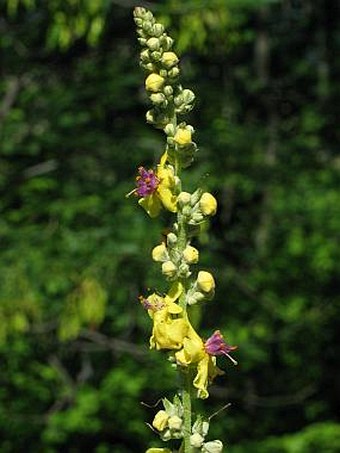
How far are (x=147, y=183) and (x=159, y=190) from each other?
0.05 metres

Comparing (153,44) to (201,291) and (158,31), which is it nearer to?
(158,31)

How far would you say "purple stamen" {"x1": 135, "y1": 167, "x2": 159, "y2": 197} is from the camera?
1.95m

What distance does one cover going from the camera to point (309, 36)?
1085 cm

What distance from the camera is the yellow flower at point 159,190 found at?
1.92m

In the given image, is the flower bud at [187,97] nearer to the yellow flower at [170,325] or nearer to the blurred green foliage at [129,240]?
the yellow flower at [170,325]

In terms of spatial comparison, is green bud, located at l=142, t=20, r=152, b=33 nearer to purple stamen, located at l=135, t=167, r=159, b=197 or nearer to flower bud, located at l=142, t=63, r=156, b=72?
flower bud, located at l=142, t=63, r=156, b=72

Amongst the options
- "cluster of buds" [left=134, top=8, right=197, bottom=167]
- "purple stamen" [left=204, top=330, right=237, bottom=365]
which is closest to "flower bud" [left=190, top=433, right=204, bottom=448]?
"purple stamen" [left=204, top=330, right=237, bottom=365]

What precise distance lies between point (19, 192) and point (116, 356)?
156 centimetres

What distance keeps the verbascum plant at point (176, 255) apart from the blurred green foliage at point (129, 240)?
4000 mm

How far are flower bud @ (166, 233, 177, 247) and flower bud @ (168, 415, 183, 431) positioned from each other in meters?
0.32

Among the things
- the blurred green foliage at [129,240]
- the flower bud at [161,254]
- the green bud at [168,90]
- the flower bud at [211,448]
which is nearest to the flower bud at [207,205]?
the flower bud at [161,254]

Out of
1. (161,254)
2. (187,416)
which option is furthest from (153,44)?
(187,416)

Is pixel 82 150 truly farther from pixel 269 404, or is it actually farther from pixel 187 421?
pixel 187 421

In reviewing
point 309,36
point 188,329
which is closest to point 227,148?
point 309,36
